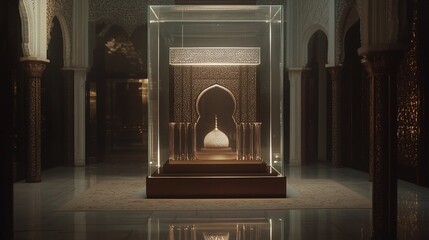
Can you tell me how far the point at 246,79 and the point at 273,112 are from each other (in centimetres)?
61

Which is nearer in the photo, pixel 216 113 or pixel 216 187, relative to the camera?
pixel 216 187

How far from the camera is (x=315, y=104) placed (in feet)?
35.3

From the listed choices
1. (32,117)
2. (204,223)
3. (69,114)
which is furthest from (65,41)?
(204,223)

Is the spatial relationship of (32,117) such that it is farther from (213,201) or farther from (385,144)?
(385,144)

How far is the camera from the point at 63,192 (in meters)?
6.75

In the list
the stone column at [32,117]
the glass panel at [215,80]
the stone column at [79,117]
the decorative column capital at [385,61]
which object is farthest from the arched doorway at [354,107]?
the decorative column capital at [385,61]

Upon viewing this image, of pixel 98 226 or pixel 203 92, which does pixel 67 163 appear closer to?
pixel 203 92

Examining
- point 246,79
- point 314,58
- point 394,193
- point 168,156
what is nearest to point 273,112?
point 246,79

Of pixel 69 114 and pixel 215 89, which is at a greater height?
pixel 215 89

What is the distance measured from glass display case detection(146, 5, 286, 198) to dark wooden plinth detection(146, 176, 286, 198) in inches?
10.3

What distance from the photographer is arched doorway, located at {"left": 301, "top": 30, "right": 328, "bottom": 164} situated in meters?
10.3

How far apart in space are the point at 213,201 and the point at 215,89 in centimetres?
201

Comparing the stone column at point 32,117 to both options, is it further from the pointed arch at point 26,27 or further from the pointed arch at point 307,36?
the pointed arch at point 307,36

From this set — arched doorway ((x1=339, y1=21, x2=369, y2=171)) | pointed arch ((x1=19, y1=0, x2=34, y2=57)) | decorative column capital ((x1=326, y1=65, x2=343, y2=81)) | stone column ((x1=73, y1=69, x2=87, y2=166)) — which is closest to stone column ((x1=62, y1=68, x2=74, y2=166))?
stone column ((x1=73, y1=69, x2=87, y2=166))
